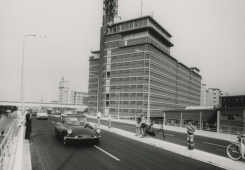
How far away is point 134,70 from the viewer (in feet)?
259

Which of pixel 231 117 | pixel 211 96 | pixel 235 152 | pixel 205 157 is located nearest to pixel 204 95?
pixel 211 96

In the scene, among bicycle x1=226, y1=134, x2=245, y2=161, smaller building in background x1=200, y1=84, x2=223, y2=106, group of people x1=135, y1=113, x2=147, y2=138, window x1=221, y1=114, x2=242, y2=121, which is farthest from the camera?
smaller building in background x1=200, y1=84, x2=223, y2=106

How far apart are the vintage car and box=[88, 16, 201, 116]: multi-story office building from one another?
186 feet

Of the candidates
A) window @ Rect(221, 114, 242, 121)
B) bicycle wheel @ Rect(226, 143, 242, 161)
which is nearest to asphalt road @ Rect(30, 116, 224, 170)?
bicycle wheel @ Rect(226, 143, 242, 161)

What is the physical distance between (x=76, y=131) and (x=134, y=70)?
68188mm

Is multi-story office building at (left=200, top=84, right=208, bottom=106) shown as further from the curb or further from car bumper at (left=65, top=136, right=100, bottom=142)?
car bumper at (left=65, top=136, right=100, bottom=142)

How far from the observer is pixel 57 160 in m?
8.85

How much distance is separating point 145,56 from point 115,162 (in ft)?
231

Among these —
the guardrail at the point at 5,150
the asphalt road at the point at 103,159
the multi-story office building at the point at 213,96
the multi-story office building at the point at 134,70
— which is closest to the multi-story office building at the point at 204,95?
the multi-story office building at the point at 213,96

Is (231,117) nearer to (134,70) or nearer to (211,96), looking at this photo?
(134,70)

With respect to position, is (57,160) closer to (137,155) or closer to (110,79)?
(137,155)

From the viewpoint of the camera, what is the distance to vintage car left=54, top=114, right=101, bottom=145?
1139 centimetres

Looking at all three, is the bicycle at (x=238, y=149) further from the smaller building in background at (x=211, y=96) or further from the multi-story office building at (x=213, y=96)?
the multi-story office building at (x=213, y=96)

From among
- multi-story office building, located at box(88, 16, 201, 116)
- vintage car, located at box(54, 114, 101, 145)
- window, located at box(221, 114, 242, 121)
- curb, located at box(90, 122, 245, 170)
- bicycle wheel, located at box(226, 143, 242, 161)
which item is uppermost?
multi-story office building, located at box(88, 16, 201, 116)
